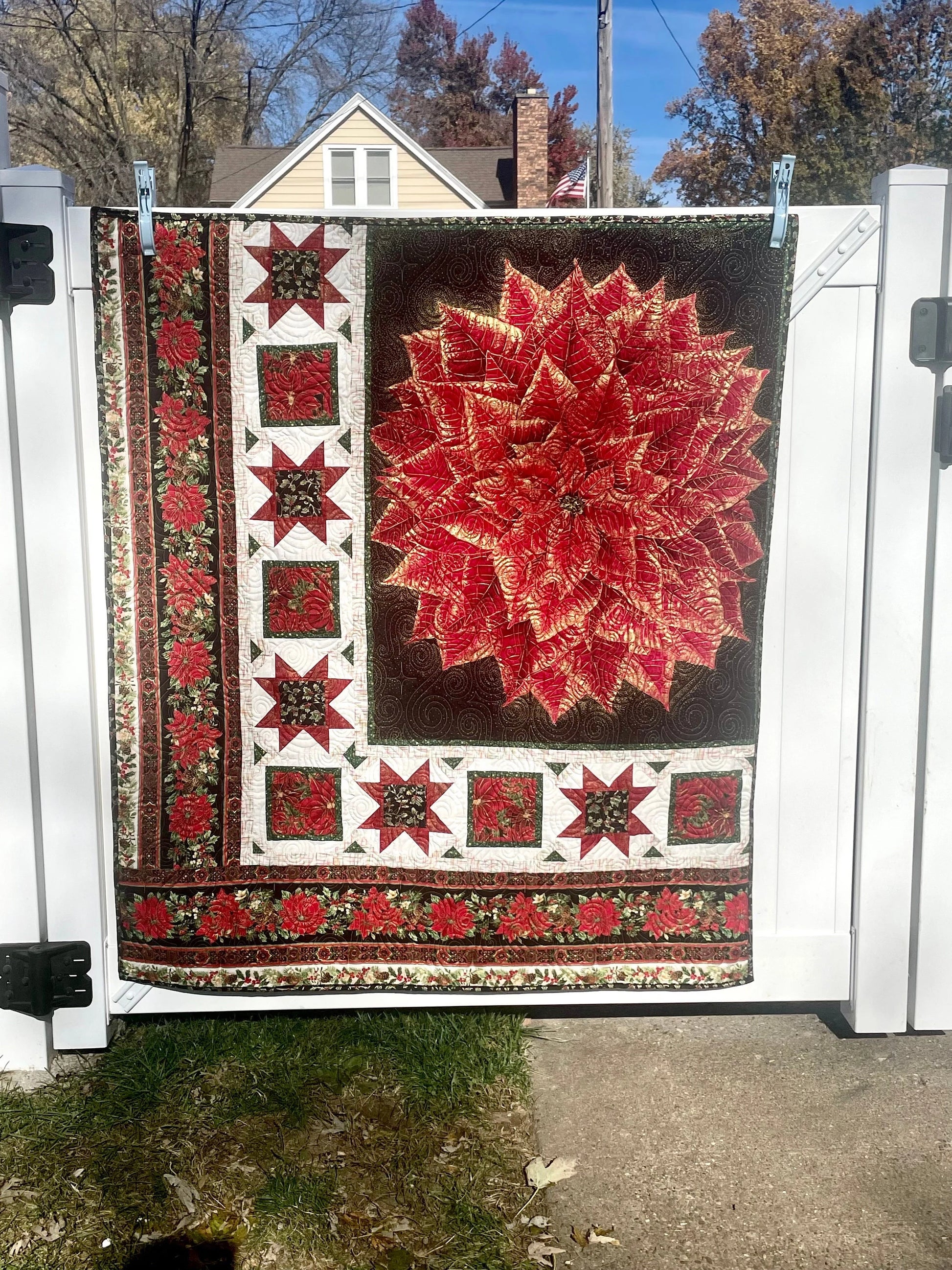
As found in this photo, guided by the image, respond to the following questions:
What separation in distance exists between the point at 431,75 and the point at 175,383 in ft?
141

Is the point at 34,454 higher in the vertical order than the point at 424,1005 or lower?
higher

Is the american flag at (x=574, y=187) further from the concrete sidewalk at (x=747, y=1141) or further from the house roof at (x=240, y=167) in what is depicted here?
the concrete sidewalk at (x=747, y=1141)

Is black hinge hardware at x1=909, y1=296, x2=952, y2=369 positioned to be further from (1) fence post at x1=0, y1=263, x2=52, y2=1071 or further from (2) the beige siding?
(2) the beige siding

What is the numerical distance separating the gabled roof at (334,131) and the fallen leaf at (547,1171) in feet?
56.4

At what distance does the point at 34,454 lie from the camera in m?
2.36

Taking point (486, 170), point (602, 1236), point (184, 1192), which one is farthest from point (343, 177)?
point (602, 1236)

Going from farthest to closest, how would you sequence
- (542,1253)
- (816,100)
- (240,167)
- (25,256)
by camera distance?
(816,100) → (240,167) → (25,256) → (542,1253)

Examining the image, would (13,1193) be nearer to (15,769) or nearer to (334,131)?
(15,769)

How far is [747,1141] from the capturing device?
220cm

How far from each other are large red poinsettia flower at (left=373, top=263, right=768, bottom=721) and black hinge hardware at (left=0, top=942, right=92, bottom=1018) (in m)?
1.12

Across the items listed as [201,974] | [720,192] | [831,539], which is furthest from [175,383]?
[720,192]

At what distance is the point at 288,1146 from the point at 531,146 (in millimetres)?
20768

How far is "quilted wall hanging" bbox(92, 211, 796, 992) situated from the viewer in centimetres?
226

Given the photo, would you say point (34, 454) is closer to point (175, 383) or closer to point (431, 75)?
point (175, 383)
